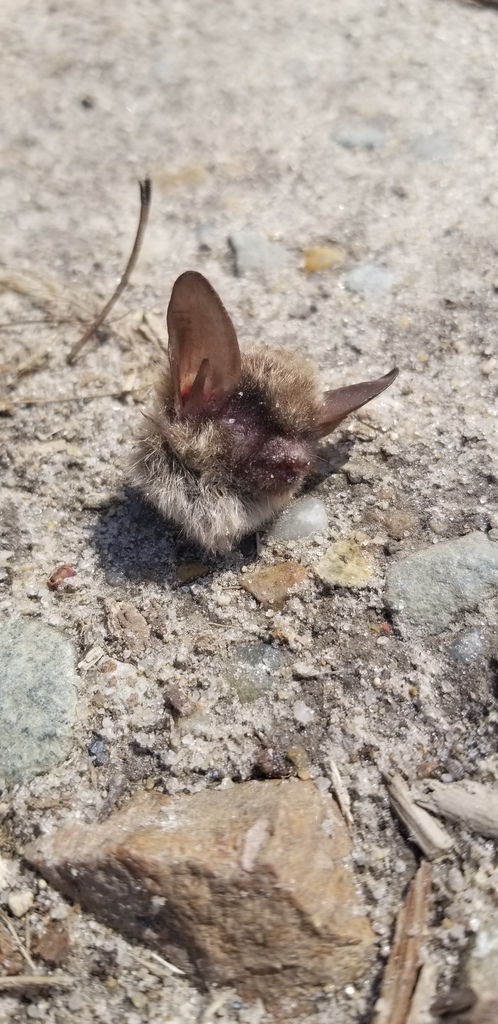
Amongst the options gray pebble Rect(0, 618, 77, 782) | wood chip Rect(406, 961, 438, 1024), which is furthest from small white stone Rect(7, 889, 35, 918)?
wood chip Rect(406, 961, 438, 1024)

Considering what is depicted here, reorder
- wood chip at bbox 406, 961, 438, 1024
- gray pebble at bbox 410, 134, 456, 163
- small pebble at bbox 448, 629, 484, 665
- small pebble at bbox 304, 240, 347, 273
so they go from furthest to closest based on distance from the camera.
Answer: gray pebble at bbox 410, 134, 456, 163 < small pebble at bbox 304, 240, 347, 273 < small pebble at bbox 448, 629, 484, 665 < wood chip at bbox 406, 961, 438, 1024

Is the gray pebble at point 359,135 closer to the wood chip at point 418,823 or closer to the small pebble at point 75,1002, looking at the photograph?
the wood chip at point 418,823

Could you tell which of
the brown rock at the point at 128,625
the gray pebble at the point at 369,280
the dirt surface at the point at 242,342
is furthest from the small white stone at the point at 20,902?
the gray pebble at the point at 369,280

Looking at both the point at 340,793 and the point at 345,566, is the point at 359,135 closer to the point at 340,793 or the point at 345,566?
the point at 345,566

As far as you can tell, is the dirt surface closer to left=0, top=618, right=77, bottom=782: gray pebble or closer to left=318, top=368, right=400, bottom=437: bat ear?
left=0, top=618, right=77, bottom=782: gray pebble

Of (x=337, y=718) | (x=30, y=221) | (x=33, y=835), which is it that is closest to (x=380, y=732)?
(x=337, y=718)

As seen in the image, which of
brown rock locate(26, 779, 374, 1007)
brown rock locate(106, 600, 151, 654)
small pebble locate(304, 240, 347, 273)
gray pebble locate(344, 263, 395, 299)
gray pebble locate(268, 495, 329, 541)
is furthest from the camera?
small pebble locate(304, 240, 347, 273)

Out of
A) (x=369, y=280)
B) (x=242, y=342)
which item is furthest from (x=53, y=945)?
(x=369, y=280)
